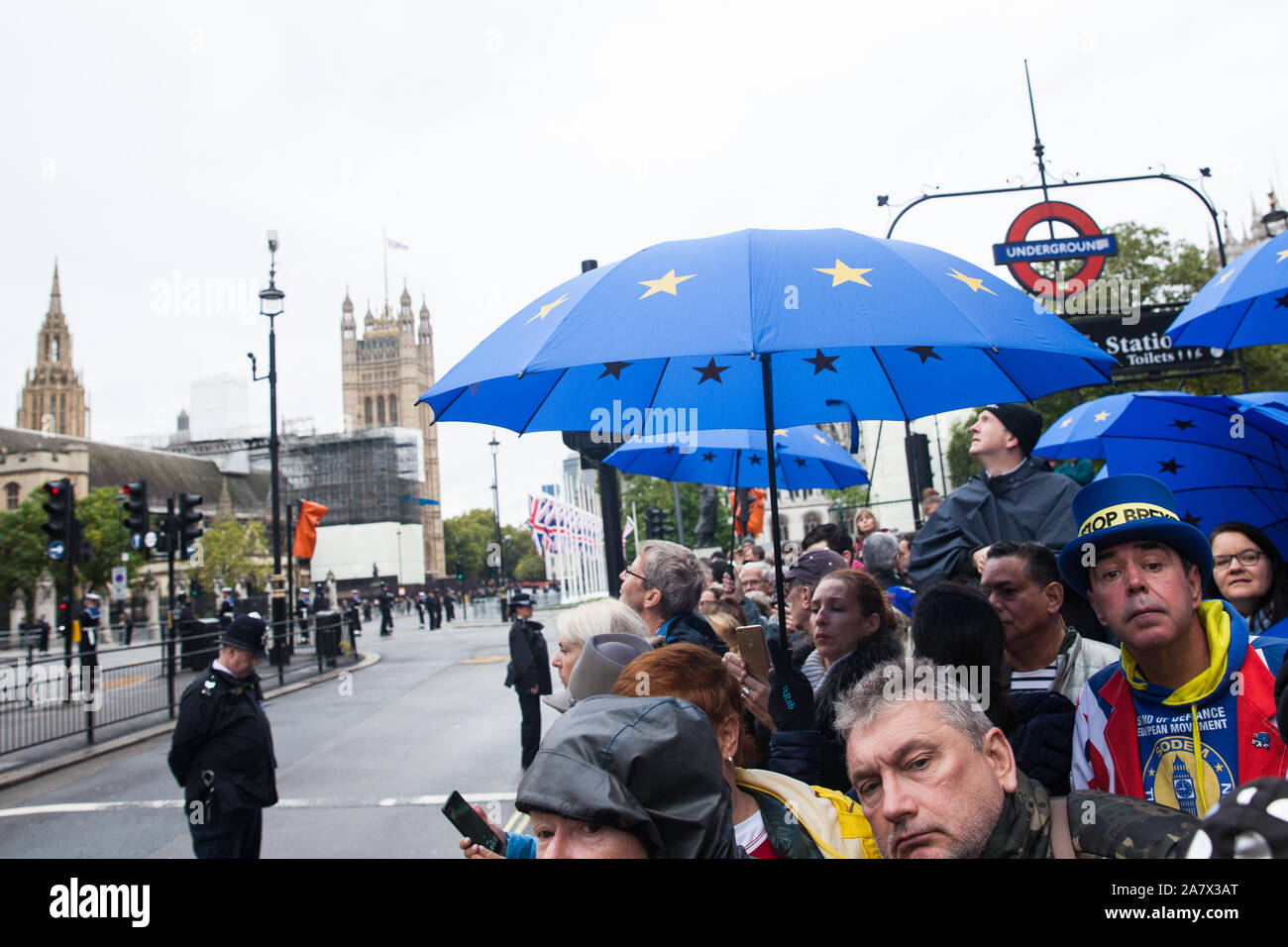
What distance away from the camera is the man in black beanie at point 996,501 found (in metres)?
3.98

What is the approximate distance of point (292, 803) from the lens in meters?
8.32

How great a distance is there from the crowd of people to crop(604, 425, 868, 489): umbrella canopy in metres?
2.90

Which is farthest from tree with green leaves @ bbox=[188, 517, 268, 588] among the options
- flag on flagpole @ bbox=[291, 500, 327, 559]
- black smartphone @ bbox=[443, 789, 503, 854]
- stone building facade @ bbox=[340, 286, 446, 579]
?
black smartphone @ bbox=[443, 789, 503, 854]

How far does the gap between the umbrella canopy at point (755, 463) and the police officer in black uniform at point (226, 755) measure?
276cm

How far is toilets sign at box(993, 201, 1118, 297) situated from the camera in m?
10.5

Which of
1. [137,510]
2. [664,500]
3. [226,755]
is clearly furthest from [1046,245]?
[664,500]

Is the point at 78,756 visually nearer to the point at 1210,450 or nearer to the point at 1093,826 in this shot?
the point at 1210,450

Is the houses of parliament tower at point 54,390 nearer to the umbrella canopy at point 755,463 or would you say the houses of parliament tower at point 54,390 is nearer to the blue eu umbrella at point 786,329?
the umbrella canopy at point 755,463

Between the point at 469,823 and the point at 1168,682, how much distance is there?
1647 millimetres

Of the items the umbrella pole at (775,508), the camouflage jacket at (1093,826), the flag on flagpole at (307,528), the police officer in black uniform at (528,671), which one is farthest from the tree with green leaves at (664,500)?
the camouflage jacket at (1093,826)

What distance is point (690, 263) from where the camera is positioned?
3041mm

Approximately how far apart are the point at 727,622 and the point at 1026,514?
1569 mm
